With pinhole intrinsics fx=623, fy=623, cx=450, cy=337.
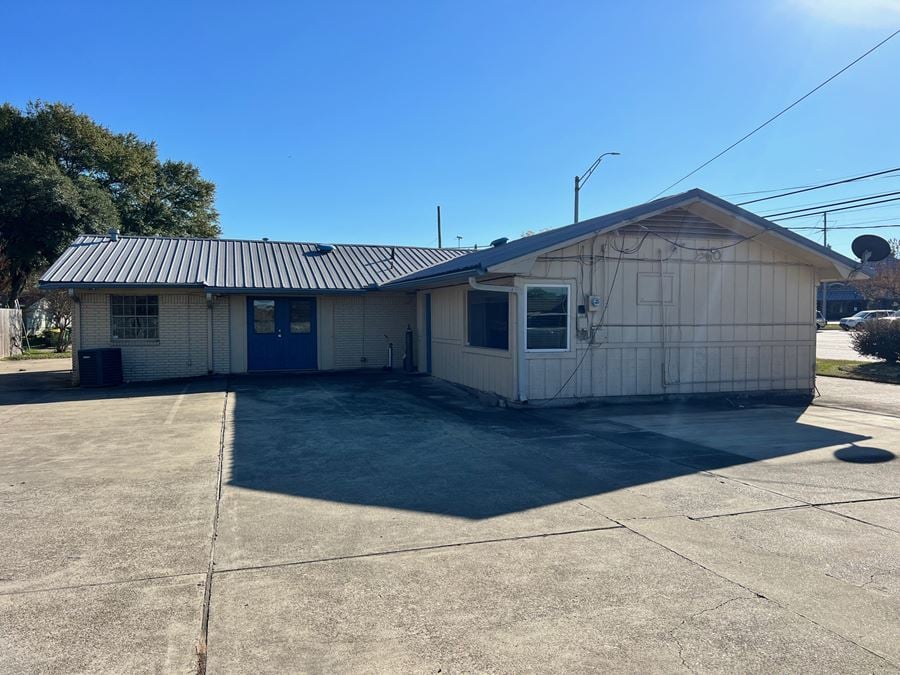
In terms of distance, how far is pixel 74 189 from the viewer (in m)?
25.7

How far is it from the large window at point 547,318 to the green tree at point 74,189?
22.5 m

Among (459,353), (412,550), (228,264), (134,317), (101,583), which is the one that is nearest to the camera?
(101,583)

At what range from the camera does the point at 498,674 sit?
2.98 m

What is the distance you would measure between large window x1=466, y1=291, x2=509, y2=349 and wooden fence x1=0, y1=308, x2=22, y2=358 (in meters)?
21.0

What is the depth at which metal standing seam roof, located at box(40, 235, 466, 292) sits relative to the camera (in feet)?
49.2

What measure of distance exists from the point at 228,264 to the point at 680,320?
38.8 feet

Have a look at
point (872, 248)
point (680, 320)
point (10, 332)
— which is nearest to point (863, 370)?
point (872, 248)

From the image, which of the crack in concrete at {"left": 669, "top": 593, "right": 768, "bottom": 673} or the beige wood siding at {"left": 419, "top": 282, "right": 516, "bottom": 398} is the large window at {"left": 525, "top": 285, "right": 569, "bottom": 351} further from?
the crack in concrete at {"left": 669, "top": 593, "right": 768, "bottom": 673}

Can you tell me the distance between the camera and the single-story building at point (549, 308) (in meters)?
11.1

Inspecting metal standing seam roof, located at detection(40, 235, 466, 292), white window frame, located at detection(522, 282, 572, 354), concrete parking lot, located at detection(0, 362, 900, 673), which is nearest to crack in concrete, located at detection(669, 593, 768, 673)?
concrete parking lot, located at detection(0, 362, 900, 673)

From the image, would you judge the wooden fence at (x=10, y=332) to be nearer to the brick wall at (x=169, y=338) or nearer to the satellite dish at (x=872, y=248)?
the brick wall at (x=169, y=338)

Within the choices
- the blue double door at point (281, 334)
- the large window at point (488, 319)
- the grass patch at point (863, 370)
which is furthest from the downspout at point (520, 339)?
the grass patch at point (863, 370)

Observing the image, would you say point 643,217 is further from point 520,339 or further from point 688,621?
point 688,621

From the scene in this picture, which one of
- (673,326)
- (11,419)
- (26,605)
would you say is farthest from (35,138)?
(26,605)
